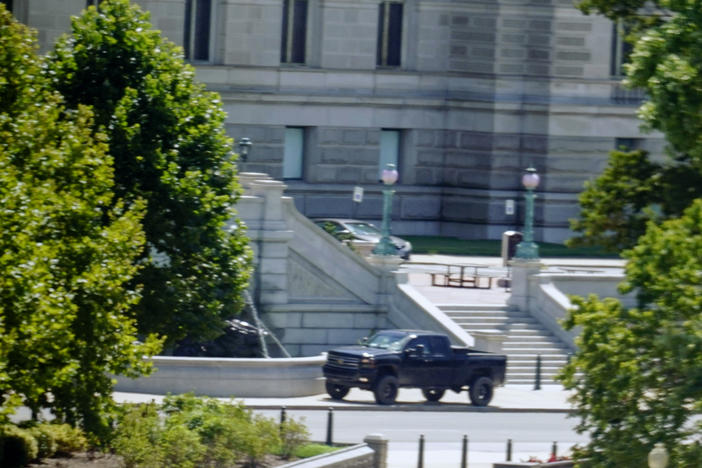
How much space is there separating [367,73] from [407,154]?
339 centimetres

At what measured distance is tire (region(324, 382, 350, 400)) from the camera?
36344 millimetres

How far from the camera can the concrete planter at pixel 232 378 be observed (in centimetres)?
3497

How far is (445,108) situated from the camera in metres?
59.3

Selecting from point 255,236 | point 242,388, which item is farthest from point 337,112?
point 242,388

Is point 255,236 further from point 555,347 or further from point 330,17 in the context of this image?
point 330,17

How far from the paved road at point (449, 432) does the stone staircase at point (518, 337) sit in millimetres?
4800

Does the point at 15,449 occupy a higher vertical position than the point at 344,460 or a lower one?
higher

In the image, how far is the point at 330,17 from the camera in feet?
188

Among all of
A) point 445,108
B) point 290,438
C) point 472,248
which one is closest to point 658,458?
point 290,438

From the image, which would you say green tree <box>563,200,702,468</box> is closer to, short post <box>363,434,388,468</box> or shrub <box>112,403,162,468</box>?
short post <box>363,434,388,468</box>

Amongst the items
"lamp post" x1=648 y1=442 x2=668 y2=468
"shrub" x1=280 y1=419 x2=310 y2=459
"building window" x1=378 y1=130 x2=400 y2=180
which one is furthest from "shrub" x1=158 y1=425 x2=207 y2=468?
"building window" x1=378 y1=130 x2=400 y2=180

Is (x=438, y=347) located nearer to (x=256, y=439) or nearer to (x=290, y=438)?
(x=290, y=438)

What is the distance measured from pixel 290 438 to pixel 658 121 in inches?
320

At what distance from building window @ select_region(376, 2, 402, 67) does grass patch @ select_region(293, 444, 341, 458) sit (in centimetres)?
3325
